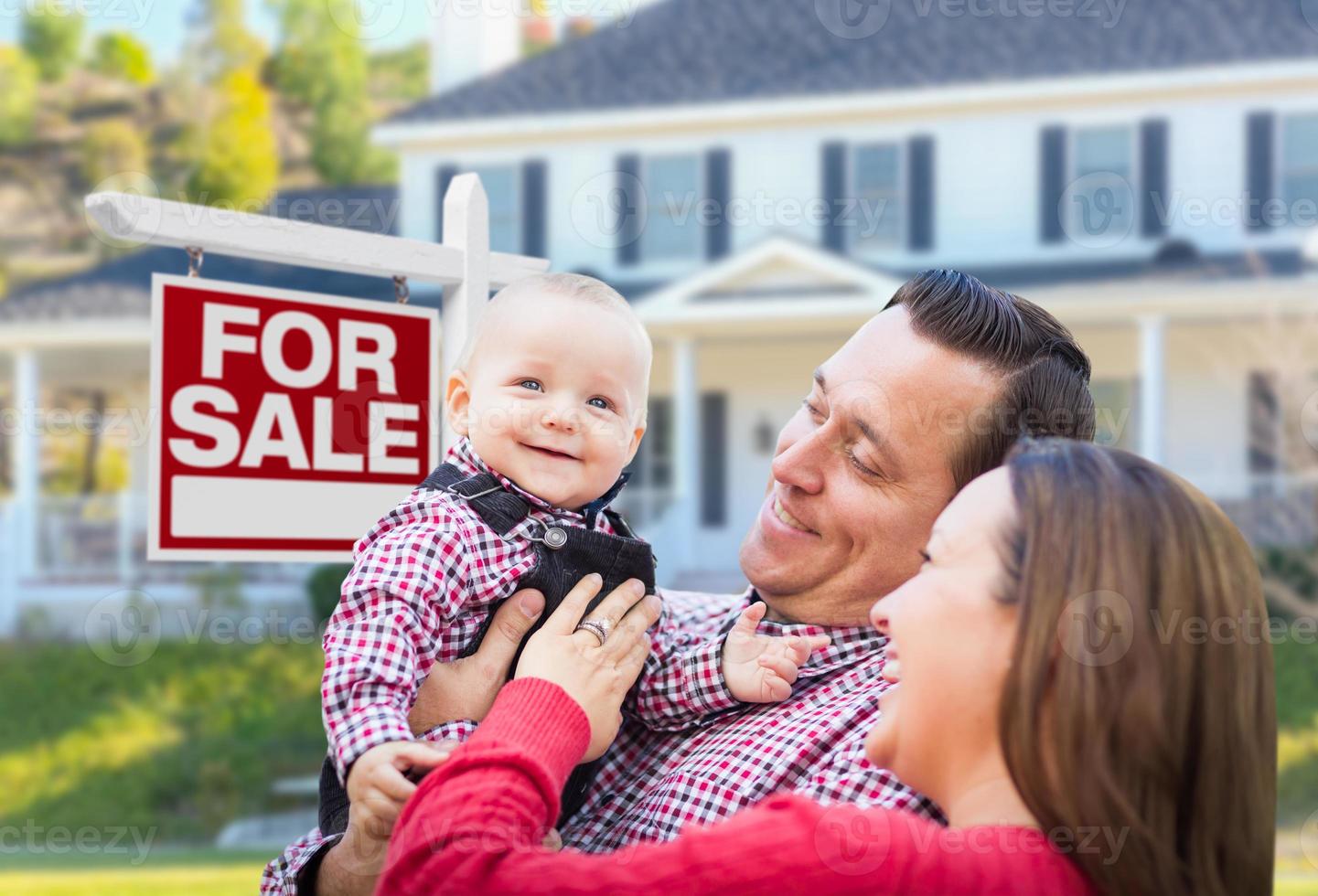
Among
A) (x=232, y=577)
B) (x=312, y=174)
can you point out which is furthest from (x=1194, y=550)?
(x=312, y=174)

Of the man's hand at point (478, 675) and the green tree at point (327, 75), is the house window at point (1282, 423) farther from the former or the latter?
the green tree at point (327, 75)

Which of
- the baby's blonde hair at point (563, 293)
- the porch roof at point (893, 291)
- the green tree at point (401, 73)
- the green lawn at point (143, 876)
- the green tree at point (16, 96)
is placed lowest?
the green lawn at point (143, 876)

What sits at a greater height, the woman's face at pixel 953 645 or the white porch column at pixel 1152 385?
the white porch column at pixel 1152 385

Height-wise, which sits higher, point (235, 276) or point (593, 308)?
point (235, 276)

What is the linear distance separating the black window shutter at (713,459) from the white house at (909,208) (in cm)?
3

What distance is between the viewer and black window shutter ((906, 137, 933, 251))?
1644 centimetres

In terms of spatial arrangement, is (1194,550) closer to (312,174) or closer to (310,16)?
(312,174)

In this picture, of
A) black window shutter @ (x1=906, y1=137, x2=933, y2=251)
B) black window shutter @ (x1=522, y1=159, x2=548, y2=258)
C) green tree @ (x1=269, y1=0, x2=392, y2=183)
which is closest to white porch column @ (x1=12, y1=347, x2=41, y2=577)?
black window shutter @ (x1=522, y1=159, x2=548, y2=258)

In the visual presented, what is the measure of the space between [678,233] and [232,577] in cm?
653

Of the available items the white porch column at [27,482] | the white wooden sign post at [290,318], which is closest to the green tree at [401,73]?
the white porch column at [27,482]

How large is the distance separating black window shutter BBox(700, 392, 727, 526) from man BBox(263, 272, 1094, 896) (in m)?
14.1

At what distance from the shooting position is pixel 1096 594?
1.63 metres

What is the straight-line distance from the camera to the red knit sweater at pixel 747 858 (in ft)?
5.15

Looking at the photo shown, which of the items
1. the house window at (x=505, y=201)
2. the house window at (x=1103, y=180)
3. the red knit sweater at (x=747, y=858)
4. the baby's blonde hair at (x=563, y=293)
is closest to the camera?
the red knit sweater at (x=747, y=858)
